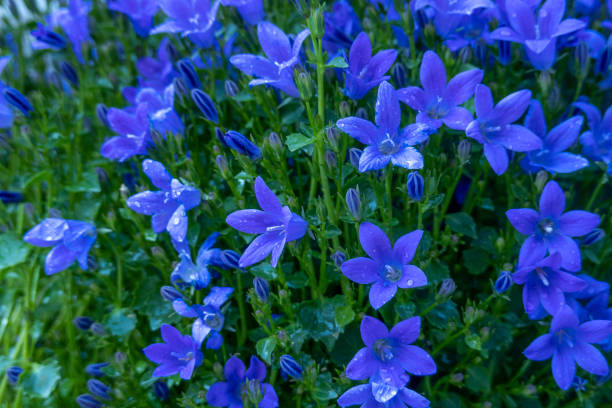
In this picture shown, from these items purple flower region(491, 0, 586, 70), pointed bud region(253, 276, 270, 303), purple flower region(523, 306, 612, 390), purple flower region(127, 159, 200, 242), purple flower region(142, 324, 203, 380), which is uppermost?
purple flower region(491, 0, 586, 70)

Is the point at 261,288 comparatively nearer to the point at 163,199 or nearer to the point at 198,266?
the point at 198,266

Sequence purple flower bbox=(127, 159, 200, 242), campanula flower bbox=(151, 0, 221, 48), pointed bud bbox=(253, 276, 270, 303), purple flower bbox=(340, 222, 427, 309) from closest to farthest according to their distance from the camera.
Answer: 1. purple flower bbox=(340, 222, 427, 309)
2. pointed bud bbox=(253, 276, 270, 303)
3. purple flower bbox=(127, 159, 200, 242)
4. campanula flower bbox=(151, 0, 221, 48)

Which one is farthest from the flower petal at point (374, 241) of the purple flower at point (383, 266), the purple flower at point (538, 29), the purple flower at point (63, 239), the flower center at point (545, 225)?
the purple flower at point (63, 239)

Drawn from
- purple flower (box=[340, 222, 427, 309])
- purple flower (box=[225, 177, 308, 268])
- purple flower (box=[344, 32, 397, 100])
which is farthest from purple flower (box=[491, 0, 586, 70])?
purple flower (box=[225, 177, 308, 268])

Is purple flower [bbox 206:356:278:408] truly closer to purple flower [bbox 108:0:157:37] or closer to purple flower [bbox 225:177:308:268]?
purple flower [bbox 225:177:308:268]

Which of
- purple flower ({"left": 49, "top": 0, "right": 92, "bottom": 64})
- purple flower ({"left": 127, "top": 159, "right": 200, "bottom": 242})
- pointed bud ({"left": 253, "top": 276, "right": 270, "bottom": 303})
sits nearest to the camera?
pointed bud ({"left": 253, "top": 276, "right": 270, "bottom": 303})

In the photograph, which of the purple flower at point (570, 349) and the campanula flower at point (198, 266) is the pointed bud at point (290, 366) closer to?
the campanula flower at point (198, 266)

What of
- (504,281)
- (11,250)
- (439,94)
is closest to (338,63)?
(439,94)

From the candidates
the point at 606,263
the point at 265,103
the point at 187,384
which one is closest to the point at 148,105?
the point at 265,103
